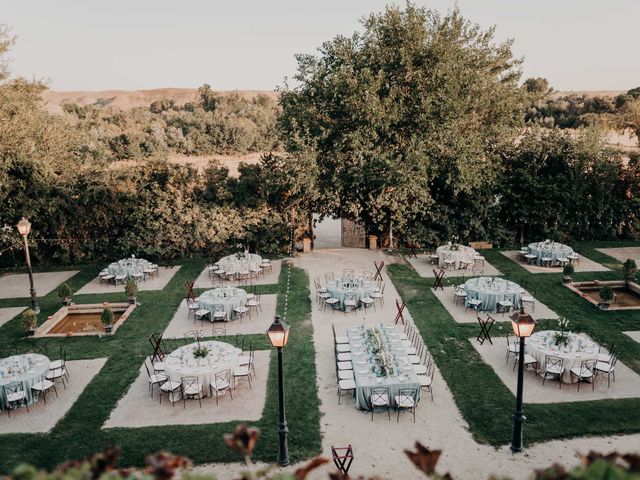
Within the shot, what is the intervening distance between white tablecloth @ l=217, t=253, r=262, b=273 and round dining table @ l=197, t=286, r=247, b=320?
3.50 m

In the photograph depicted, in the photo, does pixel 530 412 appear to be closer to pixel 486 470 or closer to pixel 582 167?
pixel 486 470

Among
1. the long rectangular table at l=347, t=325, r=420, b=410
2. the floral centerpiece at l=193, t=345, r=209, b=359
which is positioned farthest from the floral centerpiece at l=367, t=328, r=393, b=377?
the floral centerpiece at l=193, t=345, r=209, b=359

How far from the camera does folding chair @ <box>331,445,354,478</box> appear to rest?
33.2 feet

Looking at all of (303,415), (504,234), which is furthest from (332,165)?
(303,415)

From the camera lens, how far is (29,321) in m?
17.8

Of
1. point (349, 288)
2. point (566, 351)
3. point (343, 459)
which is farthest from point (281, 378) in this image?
point (349, 288)

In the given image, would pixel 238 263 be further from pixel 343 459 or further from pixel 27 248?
pixel 343 459

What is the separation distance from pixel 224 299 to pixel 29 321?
6.19 m

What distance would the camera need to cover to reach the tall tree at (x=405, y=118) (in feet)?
79.3

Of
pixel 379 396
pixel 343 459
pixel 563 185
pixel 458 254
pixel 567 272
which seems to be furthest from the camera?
pixel 563 185

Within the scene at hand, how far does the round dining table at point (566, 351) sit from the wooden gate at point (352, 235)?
46.6 feet

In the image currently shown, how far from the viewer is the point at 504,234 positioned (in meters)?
27.4

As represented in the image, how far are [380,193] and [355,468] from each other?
17.0 metres

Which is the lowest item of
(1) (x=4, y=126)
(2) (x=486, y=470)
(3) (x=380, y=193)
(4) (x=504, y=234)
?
(2) (x=486, y=470)
